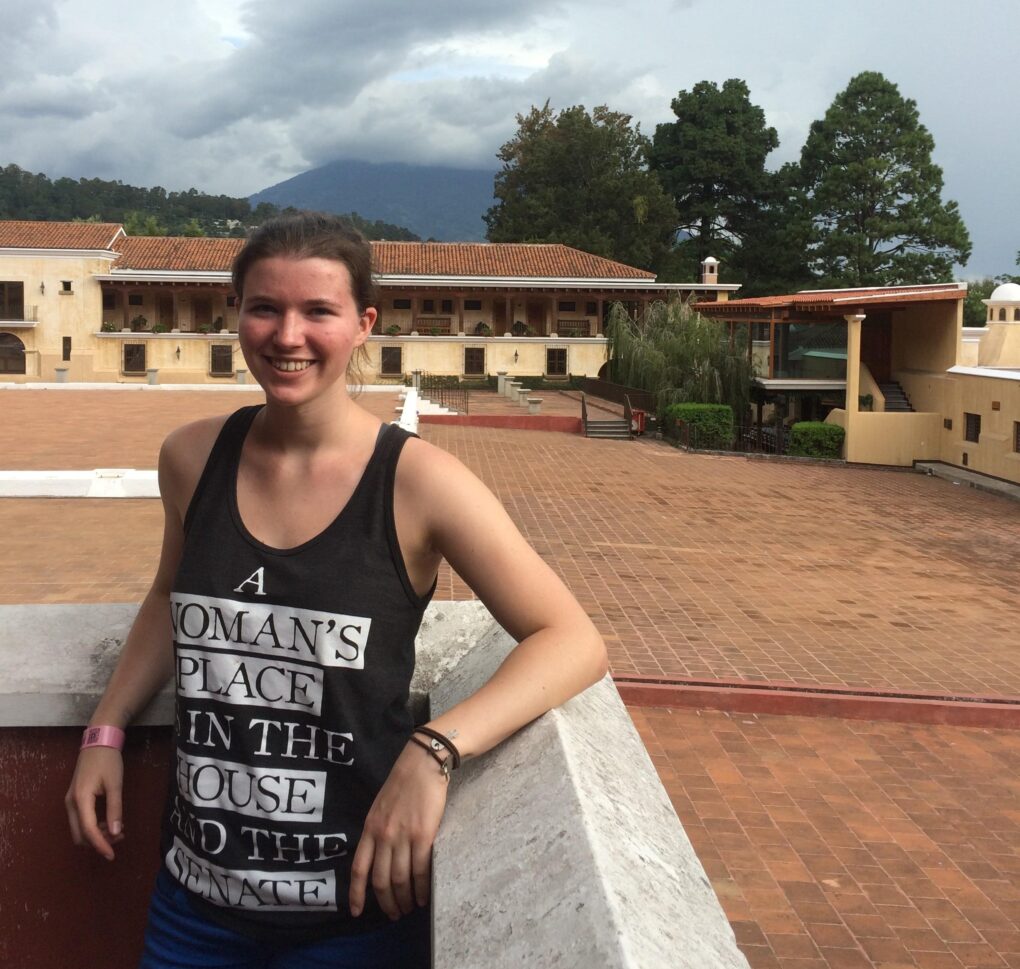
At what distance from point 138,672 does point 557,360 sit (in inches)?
1771

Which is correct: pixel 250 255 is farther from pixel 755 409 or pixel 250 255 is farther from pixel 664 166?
pixel 664 166

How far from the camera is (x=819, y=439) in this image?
2719 centimetres

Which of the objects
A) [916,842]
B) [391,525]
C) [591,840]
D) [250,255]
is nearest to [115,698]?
[391,525]

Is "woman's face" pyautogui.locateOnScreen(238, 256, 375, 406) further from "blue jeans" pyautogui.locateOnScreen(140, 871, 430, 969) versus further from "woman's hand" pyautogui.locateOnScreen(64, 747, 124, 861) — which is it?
"blue jeans" pyautogui.locateOnScreen(140, 871, 430, 969)

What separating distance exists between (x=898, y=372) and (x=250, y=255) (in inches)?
1224

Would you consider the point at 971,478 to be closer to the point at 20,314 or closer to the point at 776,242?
the point at 776,242

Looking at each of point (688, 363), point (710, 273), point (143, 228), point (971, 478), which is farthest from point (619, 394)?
point (143, 228)

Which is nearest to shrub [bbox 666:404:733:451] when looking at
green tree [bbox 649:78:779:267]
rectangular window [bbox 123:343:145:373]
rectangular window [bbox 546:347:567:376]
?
rectangular window [bbox 546:347:567:376]

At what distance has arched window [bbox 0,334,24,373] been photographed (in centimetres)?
4422

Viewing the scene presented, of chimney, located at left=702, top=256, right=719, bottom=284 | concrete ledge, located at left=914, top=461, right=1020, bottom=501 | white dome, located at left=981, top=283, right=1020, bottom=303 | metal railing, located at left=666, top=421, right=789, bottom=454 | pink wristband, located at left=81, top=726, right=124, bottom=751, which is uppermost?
chimney, located at left=702, top=256, right=719, bottom=284

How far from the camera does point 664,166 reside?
6194 centimetres

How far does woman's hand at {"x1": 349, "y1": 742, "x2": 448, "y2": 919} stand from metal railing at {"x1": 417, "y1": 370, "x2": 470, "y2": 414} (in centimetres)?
2932

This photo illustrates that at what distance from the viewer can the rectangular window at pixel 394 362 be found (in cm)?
4594

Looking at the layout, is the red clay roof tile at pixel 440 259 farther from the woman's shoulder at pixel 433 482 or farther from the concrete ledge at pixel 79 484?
the woman's shoulder at pixel 433 482
